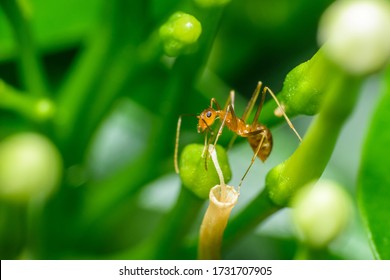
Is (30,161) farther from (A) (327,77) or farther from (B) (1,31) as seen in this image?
(B) (1,31)

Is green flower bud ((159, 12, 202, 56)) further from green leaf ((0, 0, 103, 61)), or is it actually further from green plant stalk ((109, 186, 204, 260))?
green leaf ((0, 0, 103, 61))

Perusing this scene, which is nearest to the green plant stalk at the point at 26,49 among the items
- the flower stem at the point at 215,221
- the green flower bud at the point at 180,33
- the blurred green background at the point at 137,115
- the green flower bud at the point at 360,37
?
the blurred green background at the point at 137,115

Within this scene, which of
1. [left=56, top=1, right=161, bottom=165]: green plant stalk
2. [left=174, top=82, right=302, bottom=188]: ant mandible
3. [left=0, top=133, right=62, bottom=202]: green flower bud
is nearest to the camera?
[left=0, top=133, right=62, bottom=202]: green flower bud

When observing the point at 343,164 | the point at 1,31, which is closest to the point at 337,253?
the point at 343,164

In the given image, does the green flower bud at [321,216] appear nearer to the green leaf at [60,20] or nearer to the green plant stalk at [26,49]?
the green plant stalk at [26,49]

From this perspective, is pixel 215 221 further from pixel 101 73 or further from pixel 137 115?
pixel 137 115

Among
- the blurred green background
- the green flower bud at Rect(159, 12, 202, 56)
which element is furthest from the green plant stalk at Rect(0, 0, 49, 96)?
the green flower bud at Rect(159, 12, 202, 56)

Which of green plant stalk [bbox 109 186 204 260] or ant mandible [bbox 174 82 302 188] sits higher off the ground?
ant mandible [bbox 174 82 302 188]

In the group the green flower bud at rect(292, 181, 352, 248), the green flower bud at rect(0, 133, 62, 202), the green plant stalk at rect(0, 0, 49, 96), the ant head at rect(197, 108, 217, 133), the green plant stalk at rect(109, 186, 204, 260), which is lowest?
the green plant stalk at rect(109, 186, 204, 260)

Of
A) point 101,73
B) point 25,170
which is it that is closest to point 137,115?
point 101,73
